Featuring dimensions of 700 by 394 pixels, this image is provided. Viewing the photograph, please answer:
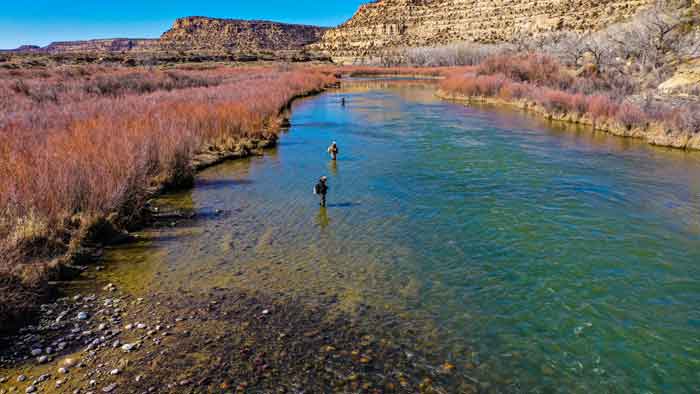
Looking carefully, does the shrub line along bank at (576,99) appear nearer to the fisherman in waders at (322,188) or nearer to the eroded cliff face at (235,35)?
the fisherman in waders at (322,188)

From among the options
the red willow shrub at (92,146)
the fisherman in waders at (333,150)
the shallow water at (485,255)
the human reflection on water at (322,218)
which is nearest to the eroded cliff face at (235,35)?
the red willow shrub at (92,146)

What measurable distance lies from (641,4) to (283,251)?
3031 inches

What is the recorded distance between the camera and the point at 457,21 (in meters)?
118

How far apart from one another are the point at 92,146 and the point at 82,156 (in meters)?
1.35

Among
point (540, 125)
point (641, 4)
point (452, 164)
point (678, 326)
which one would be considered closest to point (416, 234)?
point (678, 326)

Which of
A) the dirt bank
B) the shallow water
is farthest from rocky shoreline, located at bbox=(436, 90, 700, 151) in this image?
the dirt bank

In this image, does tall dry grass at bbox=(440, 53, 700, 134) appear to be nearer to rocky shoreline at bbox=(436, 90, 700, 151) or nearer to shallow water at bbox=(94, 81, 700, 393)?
rocky shoreline at bbox=(436, 90, 700, 151)

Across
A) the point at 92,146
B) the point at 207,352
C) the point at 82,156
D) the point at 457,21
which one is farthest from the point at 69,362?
the point at 457,21

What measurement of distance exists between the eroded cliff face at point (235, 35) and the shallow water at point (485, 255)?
175600mm

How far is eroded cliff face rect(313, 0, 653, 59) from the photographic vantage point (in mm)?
76625

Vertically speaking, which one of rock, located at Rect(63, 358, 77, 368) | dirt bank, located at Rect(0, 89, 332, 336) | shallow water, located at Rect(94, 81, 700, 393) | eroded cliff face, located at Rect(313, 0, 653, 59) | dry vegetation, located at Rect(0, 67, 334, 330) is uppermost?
eroded cliff face, located at Rect(313, 0, 653, 59)

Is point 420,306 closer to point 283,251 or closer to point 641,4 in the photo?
point 283,251

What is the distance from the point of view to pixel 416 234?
1013cm

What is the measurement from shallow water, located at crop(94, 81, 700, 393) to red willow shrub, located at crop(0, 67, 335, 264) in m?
1.34
